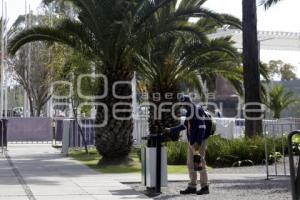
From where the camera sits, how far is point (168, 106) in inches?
875

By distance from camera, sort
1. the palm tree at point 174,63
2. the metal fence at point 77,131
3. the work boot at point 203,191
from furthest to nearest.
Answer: the metal fence at point 77,131
the palm tree at point 174,63
the work boot at point 203,191

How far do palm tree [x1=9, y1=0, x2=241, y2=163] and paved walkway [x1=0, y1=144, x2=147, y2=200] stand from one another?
52.2 inches

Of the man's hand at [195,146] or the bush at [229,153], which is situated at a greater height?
the man's hand at [195,146]

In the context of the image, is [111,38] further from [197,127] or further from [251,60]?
[197,127]

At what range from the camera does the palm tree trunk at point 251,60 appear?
20453 mm

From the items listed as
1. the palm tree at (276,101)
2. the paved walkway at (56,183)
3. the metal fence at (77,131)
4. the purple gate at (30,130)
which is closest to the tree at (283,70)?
the palm tree at (276,101)

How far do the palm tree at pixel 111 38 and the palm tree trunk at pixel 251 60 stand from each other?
2998 millimetres

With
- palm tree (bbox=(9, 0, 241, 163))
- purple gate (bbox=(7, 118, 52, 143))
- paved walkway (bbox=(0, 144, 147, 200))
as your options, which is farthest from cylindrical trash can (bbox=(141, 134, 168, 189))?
purple gate (bbox=(7, 118, 52, 143))

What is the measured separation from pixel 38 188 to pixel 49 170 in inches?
159

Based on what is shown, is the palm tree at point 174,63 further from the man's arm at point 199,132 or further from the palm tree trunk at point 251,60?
the man's arm at point 199,132

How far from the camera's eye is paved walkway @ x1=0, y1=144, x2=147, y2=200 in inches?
443

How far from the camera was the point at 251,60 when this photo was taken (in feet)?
67.3

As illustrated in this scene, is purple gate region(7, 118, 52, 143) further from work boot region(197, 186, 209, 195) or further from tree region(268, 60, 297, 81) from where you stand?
tree region(268, 60, 297, 81)

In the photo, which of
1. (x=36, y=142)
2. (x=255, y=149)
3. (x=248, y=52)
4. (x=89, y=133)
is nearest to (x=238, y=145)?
(x=255, y=149)
